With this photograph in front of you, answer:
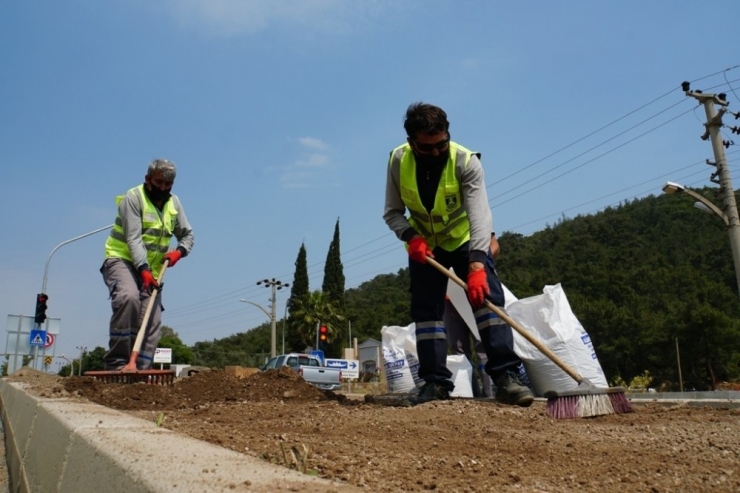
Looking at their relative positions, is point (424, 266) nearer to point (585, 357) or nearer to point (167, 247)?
point (585, 357)

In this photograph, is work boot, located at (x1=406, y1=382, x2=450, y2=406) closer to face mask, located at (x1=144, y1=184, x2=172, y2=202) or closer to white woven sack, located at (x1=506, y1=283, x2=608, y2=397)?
white woven sack, located at (x1=506, y1=283, x2=608, y2=397)

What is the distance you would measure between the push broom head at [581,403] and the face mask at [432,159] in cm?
173

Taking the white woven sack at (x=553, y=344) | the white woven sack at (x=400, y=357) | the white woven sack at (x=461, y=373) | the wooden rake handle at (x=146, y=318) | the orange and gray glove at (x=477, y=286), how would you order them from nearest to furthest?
the orange and gray glove at (x=477, y=286), the white woven sack at (x=553, y=344), the wooden rake handle at (x=146, y=318), the white woven sack at (x=461, y=373), the white woven sack at (x=400, y=357)

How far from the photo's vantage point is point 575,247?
65375 millimetres

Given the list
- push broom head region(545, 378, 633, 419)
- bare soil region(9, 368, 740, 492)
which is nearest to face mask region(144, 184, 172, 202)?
bare soil region(9, 368, 740, 492)

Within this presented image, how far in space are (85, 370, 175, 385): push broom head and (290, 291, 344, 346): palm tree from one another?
174 ft

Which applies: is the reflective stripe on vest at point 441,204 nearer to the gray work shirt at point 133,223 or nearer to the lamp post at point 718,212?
the gray work shirt at point 133,223

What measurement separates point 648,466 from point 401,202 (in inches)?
119

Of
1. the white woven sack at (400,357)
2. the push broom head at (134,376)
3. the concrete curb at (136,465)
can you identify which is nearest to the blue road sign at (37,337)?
the white woven sack at (400,357)

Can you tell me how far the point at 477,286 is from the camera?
4008 millimetres

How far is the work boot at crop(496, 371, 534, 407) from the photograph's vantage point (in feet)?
12.6

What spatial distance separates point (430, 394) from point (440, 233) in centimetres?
112

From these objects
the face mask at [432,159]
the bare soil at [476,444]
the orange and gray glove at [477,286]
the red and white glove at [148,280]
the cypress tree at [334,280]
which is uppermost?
the cypress tree at [334,280]

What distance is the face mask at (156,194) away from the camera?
6062mm
